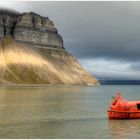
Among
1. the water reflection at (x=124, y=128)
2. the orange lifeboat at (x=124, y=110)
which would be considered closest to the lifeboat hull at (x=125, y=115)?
the orange lifeboat at (x=124, y=110)

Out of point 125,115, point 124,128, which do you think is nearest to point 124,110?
point 125,115

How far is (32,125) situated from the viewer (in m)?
46.8

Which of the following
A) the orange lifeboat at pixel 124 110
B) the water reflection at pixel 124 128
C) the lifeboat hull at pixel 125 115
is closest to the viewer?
the water reflection at pixel 124 128

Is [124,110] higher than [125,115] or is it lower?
higher

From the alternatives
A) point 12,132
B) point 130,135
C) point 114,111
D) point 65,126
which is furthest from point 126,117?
point 12,132

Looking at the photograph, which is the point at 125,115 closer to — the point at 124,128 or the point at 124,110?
the point at 124,110

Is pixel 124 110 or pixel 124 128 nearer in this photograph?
pixel 124 128

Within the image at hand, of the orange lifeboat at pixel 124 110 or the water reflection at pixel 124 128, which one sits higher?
the orange lifeboat at pixel 124 110

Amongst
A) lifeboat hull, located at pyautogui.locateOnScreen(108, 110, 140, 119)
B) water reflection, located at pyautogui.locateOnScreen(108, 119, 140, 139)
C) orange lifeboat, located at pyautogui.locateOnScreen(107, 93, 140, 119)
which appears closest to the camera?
water reflection, located at pyautogui.locateOnScreen(108, 119, 140, 139)

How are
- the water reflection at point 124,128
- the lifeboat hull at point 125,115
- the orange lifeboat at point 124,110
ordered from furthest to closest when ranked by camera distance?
1. the lifeboat hull at point 125,115
2. the orange lifeboat at point 124,110
3. the water reflection at point 124,128

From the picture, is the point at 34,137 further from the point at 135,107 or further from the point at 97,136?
the point at 135,107

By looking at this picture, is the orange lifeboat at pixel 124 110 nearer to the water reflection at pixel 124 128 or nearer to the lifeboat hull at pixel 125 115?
the lifeboat hull at pixel 125 115

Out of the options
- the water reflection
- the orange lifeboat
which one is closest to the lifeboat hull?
the orange lifeboat

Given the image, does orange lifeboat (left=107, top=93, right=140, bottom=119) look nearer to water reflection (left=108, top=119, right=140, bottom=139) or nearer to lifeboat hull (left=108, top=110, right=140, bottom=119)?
lifeboat hull (left=108, top=110, right=140, bottom=119)
